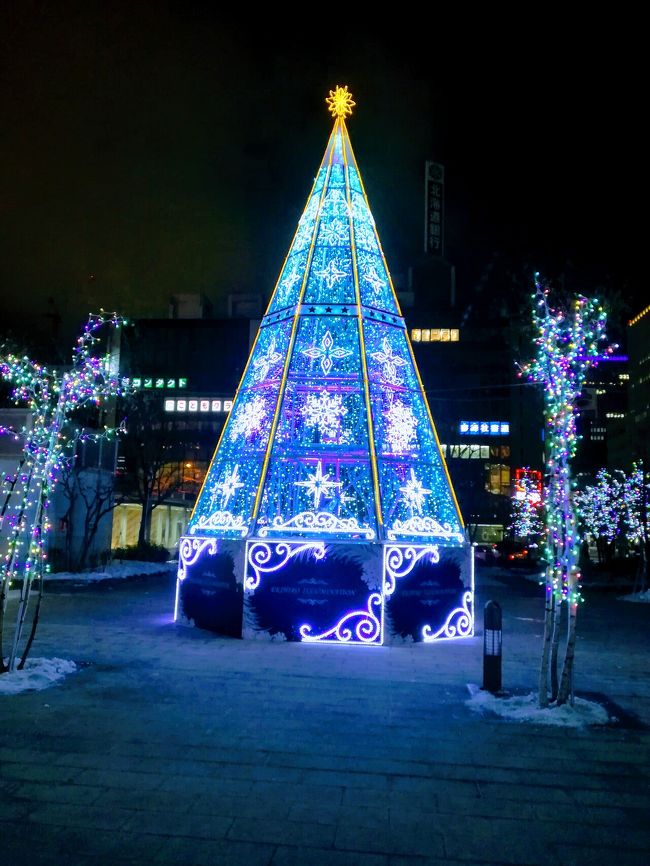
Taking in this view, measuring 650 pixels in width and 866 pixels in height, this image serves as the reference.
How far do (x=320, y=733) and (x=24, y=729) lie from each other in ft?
9.28

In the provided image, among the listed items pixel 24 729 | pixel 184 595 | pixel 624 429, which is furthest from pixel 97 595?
pixel 624 429

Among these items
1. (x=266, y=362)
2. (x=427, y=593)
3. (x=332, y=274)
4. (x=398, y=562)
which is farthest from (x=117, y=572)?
(x=398, y=562)

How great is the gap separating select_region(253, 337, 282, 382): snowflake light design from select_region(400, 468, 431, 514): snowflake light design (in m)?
3.50

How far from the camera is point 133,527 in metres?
49.0

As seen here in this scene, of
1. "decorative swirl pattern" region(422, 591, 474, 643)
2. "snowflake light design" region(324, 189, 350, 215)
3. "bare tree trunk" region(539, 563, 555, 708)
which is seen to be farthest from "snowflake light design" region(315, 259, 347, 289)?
"bare tree trunk" region(539, 563, 555, 708)

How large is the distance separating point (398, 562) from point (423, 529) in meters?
1.06

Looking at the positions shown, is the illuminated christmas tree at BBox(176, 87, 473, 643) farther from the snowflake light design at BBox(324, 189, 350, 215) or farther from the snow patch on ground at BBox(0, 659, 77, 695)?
the snow patch on ground at BBox(0, 659, 77, 695)

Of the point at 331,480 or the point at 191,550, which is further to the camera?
the point at 191,550

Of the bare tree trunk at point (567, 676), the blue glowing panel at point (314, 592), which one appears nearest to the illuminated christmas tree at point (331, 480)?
the blue glowing panel at point (314, 592)

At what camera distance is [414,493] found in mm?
12523

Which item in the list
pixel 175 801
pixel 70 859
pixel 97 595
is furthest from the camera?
pixel 97 595

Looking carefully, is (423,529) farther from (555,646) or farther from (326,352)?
(555,646)

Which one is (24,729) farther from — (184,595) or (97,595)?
(97,595)

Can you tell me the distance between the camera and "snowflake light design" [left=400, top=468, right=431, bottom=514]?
40.7 ft
